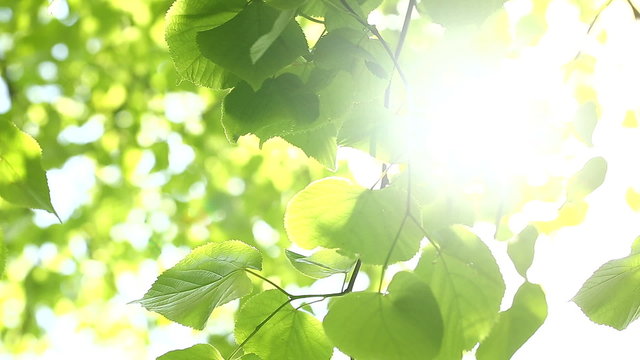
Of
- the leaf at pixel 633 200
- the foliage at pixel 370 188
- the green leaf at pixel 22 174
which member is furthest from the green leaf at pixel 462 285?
the leaf at pixel 633 200

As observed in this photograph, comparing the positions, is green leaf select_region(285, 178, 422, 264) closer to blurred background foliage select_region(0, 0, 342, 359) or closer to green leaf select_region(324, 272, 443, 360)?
green leaf select_region(324, 272, 443, 360)

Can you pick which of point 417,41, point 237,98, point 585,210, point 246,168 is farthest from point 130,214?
point 237,98

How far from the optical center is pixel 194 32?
1.28 ft

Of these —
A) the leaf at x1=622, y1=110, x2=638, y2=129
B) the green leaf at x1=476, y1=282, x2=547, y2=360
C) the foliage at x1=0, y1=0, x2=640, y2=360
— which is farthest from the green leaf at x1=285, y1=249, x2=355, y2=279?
the leaf at x1=622, y1=110, x2=638, y2=129

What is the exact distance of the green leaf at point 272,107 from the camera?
375mm

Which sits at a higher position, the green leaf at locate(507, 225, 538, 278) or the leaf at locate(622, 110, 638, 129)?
the leaf at locate(622, 110, 638, 129)

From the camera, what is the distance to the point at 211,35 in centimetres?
35

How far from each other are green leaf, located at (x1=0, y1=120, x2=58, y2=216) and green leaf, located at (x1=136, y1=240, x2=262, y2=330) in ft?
0.31

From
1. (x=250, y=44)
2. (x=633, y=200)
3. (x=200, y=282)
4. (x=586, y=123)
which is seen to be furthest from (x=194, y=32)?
(x=633, y=200)

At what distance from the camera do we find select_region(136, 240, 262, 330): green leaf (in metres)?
0.41

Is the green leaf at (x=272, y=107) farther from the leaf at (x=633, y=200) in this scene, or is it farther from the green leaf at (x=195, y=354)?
the leaf at (x=633, y=200)

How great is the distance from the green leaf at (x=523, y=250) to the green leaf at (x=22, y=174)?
29 cm

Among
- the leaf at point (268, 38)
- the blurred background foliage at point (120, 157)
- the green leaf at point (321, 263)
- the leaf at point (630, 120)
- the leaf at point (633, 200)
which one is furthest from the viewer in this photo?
the blurred background foliage at point (120, 157)

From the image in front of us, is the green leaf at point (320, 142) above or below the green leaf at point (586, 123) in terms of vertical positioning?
below
